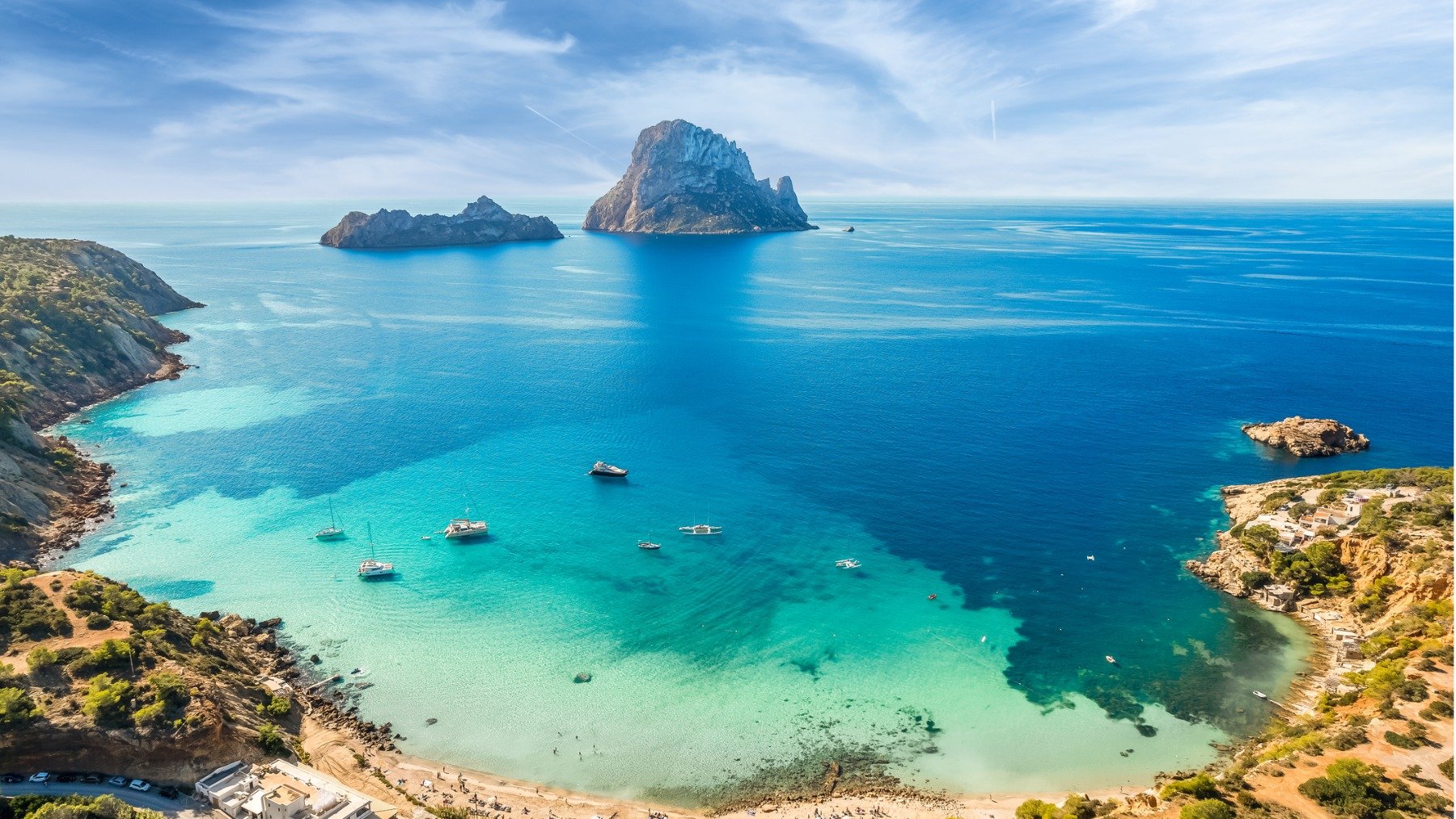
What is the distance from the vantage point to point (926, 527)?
83.6 m

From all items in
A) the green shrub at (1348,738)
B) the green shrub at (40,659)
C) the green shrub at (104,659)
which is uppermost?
the green shrub at (40,659)

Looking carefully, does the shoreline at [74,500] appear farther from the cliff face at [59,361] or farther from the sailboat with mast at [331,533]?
the sailboat with mast at [331,533]

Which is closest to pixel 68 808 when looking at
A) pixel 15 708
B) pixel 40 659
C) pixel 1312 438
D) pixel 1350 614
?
pixel 15 708

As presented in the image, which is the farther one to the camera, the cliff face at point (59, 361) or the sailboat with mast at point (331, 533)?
the sailboat with mast at point (331, 533)

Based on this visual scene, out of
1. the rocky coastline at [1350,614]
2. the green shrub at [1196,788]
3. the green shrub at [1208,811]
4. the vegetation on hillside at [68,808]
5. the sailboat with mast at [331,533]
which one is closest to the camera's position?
the vegetation on hillside at [68,808]

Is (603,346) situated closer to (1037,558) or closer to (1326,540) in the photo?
(1037,558)

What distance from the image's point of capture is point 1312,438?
100125 millimetres

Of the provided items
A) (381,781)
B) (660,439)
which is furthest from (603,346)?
(381,781)

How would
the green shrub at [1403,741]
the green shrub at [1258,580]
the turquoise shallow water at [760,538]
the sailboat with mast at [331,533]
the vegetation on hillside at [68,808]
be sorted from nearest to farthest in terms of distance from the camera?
the vegetation on hillside at [68,808], the green shrub at [1403,741], the turquoise shallow water at [760,538], the green shrub at [1258,580], the sailboat with mast at [331,533]

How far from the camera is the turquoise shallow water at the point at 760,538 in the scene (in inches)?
2191

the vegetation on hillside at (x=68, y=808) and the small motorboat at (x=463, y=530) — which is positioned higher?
the small motorboat at (x=463, y=530)

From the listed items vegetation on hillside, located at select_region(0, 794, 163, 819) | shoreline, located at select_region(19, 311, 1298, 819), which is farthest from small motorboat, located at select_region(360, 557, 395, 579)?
vegetation on hillside, located at select_region(0, 794, 163, 819)

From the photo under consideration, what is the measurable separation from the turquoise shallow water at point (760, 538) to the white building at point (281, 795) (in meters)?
9.14

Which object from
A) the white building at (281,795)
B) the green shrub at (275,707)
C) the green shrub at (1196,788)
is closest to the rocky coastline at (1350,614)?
the green shrub at (1196,788)
